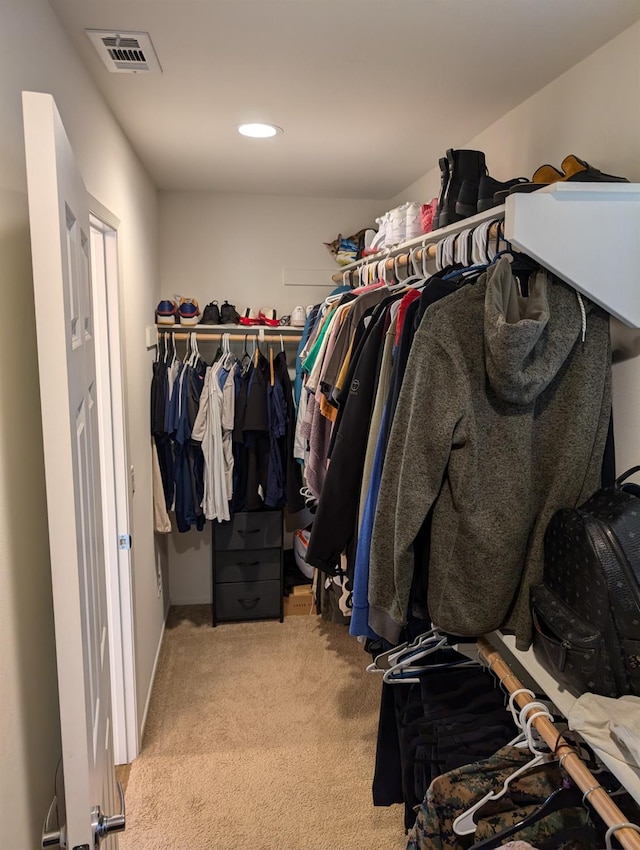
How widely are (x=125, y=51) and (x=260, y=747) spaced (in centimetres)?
249

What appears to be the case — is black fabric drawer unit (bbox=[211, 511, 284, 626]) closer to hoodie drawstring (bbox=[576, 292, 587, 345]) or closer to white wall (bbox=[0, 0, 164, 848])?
white wall (bbox=[0, 0, 164, 848])

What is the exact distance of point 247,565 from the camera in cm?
333

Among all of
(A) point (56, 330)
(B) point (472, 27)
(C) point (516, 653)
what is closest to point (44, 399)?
(A) point (56, 330)

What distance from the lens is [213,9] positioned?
133 cm

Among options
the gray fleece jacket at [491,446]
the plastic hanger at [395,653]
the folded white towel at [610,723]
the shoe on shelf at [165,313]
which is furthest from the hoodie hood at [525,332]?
the shoe on shelf at [165,313]

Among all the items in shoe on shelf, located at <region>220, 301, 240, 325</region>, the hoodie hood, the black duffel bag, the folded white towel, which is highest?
shoe on shelf, located at <region>220, 301, 240, 325</region>

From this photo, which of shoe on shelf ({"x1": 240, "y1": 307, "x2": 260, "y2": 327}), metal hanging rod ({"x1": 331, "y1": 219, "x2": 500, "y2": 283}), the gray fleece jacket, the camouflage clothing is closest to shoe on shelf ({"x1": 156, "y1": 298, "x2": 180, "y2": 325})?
shoe on shelf ({"x1": 240, "y1": 307, "x2": 260, "y2": 327})

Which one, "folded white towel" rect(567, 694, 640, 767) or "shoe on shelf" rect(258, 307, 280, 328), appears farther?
"shoe on shelf" rect(258, 307, 280, 328)

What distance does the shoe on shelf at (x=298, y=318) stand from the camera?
129 inches

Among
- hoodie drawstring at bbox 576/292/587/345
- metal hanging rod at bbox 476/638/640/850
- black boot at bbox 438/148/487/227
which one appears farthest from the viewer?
black boot at bbox 438/148/487/227

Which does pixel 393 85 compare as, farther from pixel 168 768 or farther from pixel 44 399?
pixel 168 768

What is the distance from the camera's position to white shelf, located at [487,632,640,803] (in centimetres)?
82

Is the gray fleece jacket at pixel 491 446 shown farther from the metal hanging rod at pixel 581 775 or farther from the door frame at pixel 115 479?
the door frame at pixel 115 479

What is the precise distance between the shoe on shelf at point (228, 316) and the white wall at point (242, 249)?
25cm
